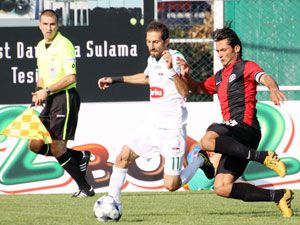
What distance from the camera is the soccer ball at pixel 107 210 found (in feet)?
34.6

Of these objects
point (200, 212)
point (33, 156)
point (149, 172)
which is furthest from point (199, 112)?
point (200, 212)

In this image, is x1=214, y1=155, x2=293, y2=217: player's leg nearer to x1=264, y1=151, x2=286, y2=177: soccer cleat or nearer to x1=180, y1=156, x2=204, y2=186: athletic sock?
x1=264, y1=151, x2=286, y2=177: soccer cleat

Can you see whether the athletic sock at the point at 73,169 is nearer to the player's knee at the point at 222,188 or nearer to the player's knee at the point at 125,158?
the player's knee at the point at 125,158

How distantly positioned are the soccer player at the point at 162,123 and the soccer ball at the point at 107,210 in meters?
0.31

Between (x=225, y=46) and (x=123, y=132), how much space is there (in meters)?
4.82

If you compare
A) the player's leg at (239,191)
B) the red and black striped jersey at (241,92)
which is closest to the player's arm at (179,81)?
the red and black striped jersey at (241,92)

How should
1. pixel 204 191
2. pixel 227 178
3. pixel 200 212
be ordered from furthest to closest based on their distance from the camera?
pixel 204 191
pixel 200 212
pixel 227 178

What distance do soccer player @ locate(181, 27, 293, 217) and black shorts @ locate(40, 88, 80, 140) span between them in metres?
3.13

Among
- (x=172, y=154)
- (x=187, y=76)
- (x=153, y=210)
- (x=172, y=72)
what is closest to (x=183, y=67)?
(x=172, y=72)

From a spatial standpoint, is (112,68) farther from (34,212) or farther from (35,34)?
(34,212)

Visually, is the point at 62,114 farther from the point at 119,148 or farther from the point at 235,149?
the point at 235,149

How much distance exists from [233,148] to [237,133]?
0.22 metres

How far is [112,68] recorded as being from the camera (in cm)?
1586

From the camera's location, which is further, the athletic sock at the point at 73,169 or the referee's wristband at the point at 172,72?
the athletic sock at the point at 73,169
